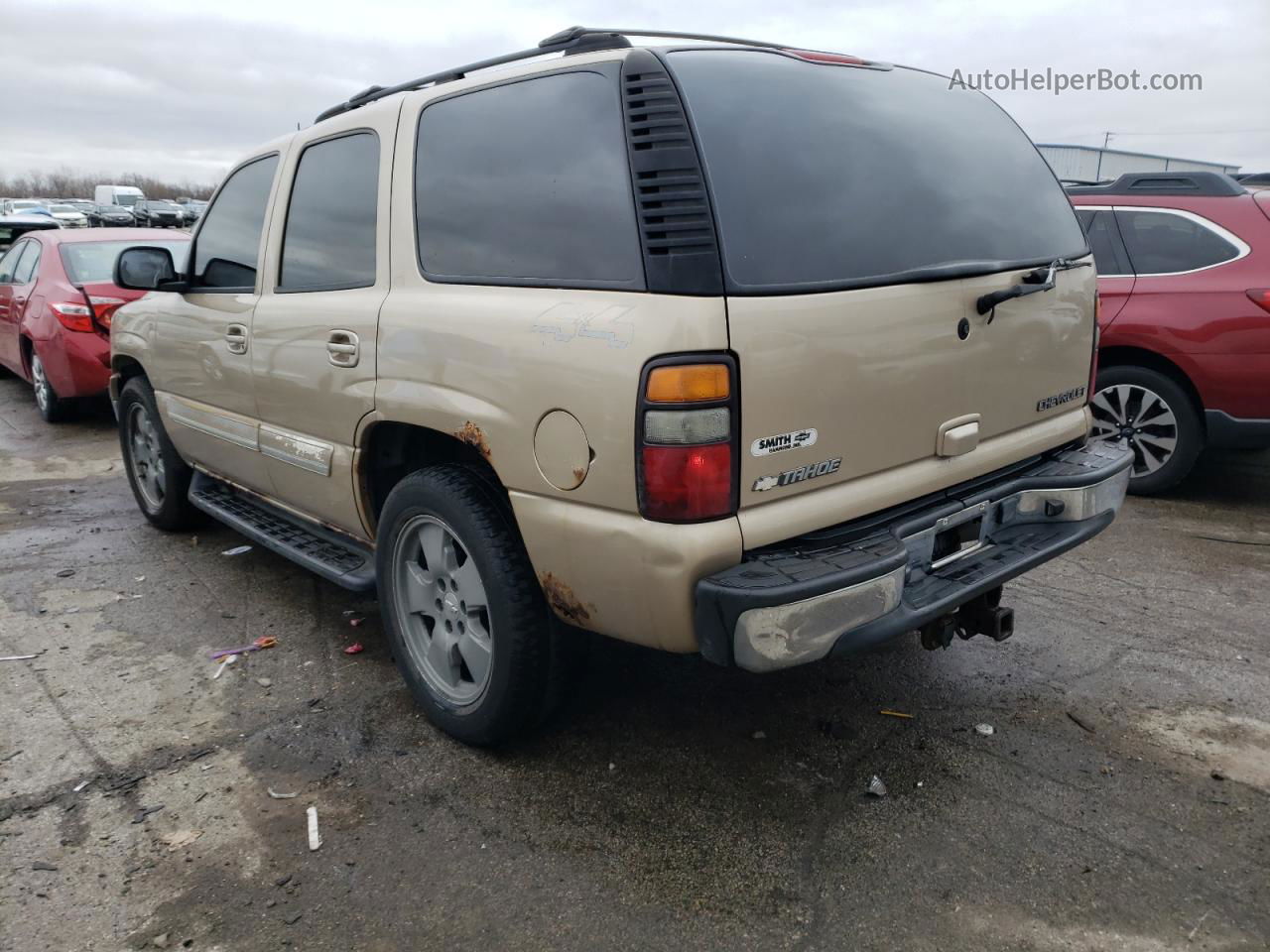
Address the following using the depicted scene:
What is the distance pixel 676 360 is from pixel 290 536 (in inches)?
90.8

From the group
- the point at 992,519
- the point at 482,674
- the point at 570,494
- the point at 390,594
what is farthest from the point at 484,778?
the point at 992,519

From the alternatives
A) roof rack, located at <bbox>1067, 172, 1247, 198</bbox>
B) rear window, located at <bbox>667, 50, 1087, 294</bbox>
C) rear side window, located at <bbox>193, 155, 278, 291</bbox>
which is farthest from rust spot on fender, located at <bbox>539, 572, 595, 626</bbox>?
Result: roof rack, located at <bbox>1067, 172, 1247, 198</bbox>

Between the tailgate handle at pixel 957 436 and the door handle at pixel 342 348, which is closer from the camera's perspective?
the tailgate handle at pixel 957 436

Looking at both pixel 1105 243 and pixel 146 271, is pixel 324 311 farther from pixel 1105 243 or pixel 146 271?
pixel 1105 243

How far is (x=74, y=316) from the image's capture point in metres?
7.55

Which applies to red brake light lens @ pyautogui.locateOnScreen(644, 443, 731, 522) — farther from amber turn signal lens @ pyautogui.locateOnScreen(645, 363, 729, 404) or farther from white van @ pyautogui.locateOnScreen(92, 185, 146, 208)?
white van @ pyautogui.locateOnScreen(92, 185, 146, 208)

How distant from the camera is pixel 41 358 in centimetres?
784

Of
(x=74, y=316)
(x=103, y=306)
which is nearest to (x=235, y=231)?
(x=103, y=306)

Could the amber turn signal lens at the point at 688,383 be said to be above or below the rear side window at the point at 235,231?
below

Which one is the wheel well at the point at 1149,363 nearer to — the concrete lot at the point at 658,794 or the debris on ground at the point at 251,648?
the concrete lot at the point at 658,794

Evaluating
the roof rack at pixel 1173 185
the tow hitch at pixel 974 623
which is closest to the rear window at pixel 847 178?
the tow hitch at pixel 974 623

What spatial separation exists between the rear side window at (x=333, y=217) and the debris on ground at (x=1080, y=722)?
106 inches

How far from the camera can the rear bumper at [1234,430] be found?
507 cm

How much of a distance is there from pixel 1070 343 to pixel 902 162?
0.90 m
